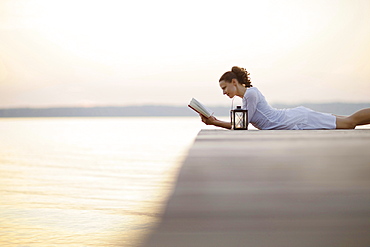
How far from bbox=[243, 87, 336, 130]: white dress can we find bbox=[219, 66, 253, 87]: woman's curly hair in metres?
0.11

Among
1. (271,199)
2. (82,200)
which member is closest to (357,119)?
(271,199)

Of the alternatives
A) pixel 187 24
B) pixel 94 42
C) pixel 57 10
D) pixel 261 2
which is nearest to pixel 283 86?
pixel 261 2

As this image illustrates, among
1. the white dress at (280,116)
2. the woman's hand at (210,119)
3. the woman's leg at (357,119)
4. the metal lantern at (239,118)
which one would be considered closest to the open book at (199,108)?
the woman's hand at (210,119)

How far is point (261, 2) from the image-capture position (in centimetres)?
1072

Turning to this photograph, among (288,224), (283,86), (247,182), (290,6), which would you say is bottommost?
(283,86)

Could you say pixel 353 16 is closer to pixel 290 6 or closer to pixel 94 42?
pixel 290 6

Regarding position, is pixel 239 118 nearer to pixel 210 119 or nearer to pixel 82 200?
pixel 210 119

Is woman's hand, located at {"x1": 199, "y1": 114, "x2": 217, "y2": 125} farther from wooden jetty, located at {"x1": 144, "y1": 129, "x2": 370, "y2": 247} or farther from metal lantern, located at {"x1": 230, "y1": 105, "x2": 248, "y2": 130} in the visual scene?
wooden jetty, located at {"x1": 144, "y1": 129, "x2": 370, "y2": 247}

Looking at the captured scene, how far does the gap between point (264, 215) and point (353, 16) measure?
33.7ft

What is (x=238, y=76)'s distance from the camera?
3.29 metres

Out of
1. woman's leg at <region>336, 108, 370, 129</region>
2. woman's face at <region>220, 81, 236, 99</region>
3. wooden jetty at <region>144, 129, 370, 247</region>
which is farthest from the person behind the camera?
woman's face at <region>220, 81, 236, 99</region>

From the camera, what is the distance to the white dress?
3.20 metres

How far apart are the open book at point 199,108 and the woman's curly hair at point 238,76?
393 millimetres

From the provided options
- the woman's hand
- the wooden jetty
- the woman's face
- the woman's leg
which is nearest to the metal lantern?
the woman's hand
